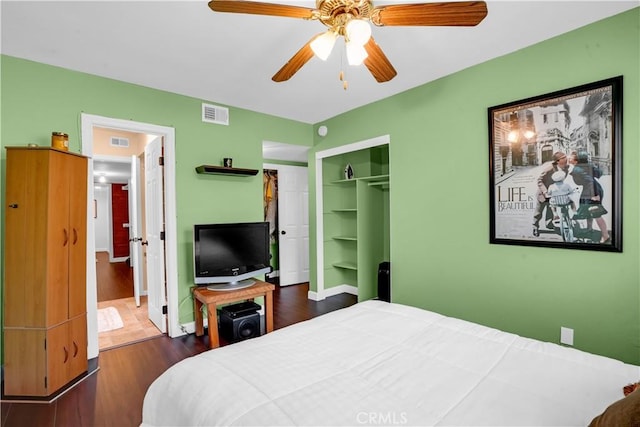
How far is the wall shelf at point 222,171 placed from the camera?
3240 millimetres

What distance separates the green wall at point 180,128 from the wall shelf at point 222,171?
92 mm

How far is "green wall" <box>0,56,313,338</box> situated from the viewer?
244 centimetres

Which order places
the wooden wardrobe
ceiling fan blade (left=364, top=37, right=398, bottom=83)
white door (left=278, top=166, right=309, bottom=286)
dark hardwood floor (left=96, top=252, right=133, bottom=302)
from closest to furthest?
ceiling fan blade (left=364, top=37, right=398, bottom=83), the wooden wardrobe, dark hardwood floor (left=96, top=252, right=133, bottom=302), white door (left=278, top=166, right=309, bottom=286)

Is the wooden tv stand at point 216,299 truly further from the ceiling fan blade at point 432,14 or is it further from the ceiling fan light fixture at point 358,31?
the ceiling fan blade at point 432,14

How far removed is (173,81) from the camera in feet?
9.57

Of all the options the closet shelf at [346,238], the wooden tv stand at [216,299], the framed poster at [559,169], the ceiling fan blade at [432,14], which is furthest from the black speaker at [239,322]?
the ceiling fan blade at [432,14]

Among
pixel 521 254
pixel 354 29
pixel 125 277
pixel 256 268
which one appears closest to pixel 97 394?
pixel 256 268

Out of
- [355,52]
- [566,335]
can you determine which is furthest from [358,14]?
[566,335]

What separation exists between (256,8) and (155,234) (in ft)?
9.14

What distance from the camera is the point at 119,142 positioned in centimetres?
466

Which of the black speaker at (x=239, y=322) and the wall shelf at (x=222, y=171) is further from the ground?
the wall shelf at (x=222, y=171)

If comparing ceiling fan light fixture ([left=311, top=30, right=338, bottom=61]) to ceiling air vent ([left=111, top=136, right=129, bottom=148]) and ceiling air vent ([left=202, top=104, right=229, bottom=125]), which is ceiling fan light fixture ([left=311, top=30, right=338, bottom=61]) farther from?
ceiling air vent ([left=111, top=136, right=129, bottom=148])

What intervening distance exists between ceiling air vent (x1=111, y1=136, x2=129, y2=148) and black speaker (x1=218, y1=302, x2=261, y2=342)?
3222 mm

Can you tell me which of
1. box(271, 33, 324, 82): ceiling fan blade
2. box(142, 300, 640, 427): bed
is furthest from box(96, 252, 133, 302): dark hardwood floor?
box(271, 33, 324, 82): ceiling fan blade
